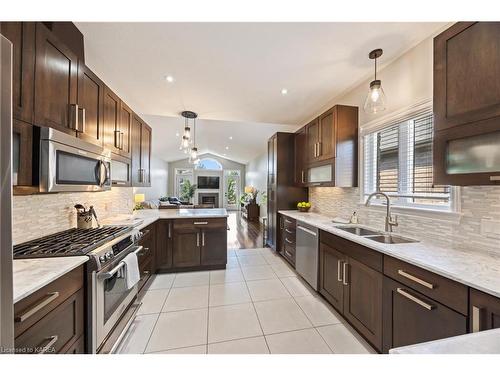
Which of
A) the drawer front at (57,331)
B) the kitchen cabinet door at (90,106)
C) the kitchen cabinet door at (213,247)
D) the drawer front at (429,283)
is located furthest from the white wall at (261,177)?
the drawer front at (57,331)

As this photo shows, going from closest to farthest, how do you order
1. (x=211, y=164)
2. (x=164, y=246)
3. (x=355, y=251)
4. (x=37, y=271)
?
1. (x=37, y=271)
2. (x=355, y=251)
3. (x=164, y=246)
4. (x=211, y=164)

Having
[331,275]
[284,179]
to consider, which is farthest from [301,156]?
[331,275]

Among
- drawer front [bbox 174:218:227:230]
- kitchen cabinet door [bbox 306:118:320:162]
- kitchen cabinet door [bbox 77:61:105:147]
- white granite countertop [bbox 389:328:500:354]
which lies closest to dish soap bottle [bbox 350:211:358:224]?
kitchen cabinet door [bbox 306:118:320:162]

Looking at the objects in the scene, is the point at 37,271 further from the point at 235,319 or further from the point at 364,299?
the point at 364,299

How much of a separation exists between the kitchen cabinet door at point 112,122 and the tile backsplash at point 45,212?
2.03 feet

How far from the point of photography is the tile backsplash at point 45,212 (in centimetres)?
143

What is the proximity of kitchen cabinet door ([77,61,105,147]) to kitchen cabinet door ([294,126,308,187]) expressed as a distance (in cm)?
283

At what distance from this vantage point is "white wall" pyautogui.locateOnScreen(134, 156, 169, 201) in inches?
336

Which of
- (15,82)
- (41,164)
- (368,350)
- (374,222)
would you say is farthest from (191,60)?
(368,350)

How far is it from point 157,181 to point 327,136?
8607 mm

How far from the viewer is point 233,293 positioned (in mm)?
2518

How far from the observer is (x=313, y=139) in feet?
10.3

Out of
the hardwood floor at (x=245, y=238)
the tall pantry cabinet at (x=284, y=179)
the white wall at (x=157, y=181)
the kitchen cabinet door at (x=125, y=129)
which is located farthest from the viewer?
the white wall at (x=157, y=181)

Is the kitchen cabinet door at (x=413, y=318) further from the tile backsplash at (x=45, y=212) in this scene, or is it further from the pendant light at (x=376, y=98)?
the tile backsplash at (x=45, y=212)
